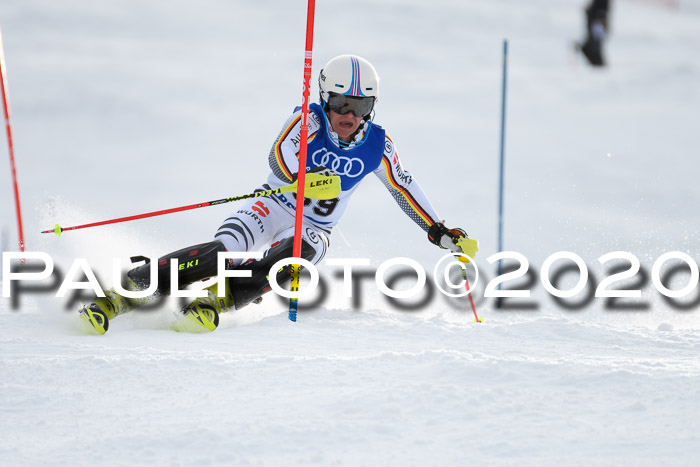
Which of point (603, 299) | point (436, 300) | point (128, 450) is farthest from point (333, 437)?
point (603, 299)

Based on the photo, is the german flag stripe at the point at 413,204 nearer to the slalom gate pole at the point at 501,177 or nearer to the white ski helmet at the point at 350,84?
the white ski helmet at the point at 350,84

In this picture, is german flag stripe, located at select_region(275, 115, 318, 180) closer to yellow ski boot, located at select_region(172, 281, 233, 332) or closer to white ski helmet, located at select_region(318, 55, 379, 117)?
white ski helmet, located at select_region(318, 55, 379, 117)

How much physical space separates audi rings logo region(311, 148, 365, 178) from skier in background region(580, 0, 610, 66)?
12.7 feet

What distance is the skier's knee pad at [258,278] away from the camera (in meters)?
3.56

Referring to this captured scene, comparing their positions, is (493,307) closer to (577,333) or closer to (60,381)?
(577,333)

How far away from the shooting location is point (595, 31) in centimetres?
696

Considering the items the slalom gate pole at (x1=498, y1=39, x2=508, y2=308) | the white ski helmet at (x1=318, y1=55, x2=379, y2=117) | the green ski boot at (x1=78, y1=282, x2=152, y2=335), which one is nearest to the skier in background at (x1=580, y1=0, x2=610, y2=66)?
the slalom gate pole at (x1=498, y1=39, x2=508, y2=308)

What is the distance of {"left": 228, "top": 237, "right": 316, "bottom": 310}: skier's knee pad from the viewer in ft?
11.7

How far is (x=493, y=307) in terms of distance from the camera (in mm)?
4695

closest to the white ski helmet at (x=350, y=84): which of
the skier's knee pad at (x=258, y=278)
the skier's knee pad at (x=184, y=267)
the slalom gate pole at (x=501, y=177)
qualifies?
the skier's knee pad at (x=258, y=278)

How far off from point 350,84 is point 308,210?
0.76 m

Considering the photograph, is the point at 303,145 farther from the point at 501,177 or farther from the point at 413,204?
the point at 501,177

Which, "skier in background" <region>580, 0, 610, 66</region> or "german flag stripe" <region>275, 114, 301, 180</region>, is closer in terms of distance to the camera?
"german flag stripe" <region>275, 114, 301, 180</region>

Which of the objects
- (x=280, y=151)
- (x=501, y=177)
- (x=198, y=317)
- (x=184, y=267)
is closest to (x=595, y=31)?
(x=501, y=177)
